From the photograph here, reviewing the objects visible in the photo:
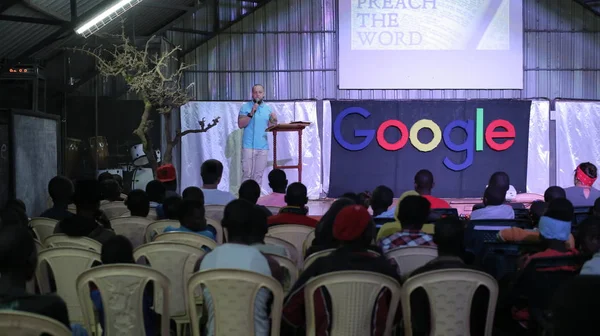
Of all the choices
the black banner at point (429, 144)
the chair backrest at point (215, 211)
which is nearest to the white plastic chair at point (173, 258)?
the chair backrest at point (215, 211)

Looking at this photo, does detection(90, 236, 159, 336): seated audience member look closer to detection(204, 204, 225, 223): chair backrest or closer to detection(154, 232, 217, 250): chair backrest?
detection(154, 232, 217, 250): chair backrest

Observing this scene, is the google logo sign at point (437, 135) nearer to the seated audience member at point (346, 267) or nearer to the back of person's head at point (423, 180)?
the back of person's head at point (423, 180)

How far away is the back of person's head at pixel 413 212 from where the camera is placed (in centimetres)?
435

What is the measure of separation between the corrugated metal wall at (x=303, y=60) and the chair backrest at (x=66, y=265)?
977 cm

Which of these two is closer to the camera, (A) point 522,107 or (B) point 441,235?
(B) point 441,235

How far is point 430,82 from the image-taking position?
533 inches

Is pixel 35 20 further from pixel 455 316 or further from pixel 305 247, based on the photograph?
pixel 455 316

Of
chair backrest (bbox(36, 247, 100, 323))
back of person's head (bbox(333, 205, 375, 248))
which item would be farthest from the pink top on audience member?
back of person's head (bbox(333, 205, 375, 248))

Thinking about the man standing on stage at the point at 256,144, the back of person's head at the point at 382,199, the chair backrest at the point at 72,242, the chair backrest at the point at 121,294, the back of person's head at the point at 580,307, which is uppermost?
the man standing on stage at the point at 256,144

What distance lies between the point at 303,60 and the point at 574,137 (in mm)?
5034

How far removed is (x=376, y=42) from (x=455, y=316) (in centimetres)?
1052

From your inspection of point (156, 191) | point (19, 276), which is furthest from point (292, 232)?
point (19, 276)

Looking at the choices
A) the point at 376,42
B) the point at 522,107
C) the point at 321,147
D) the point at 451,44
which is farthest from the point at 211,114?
the point at 522,107

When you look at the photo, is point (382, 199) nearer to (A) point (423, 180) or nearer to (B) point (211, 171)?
(A) point (423, 180)
